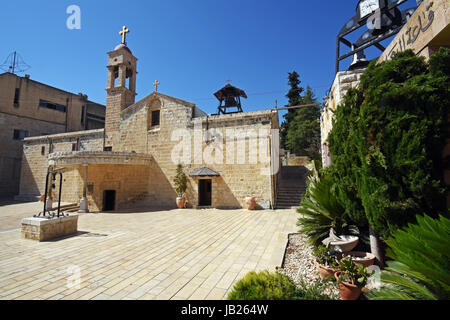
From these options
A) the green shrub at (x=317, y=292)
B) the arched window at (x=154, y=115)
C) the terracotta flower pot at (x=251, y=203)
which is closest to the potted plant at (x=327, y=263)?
the green shrub at (x=317, y=292)

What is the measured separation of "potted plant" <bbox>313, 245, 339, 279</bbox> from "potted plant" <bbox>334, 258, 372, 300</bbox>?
0.93 feet

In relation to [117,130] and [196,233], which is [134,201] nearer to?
[117,130]

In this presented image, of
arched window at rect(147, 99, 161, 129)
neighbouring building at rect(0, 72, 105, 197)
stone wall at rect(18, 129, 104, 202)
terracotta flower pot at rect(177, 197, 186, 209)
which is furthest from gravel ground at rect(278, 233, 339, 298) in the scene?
neighbouring building at rect(0, 72, 105, 197)

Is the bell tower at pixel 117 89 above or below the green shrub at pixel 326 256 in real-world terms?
above

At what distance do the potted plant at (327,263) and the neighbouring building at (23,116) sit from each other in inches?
873

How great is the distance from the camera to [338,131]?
150 inches

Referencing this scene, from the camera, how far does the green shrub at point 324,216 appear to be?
3.87m

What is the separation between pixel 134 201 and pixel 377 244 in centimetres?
1281

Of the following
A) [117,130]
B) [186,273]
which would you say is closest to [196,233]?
[186,273]

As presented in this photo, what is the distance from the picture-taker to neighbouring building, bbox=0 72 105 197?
18016 millimetres

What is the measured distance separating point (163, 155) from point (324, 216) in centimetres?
1071

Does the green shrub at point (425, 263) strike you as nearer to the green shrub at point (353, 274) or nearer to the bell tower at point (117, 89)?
the green shrub at point (353, 274)

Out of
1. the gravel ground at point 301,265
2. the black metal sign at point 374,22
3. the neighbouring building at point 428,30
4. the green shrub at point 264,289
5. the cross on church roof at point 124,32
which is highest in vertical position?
the cross on church roof at point 124,32
